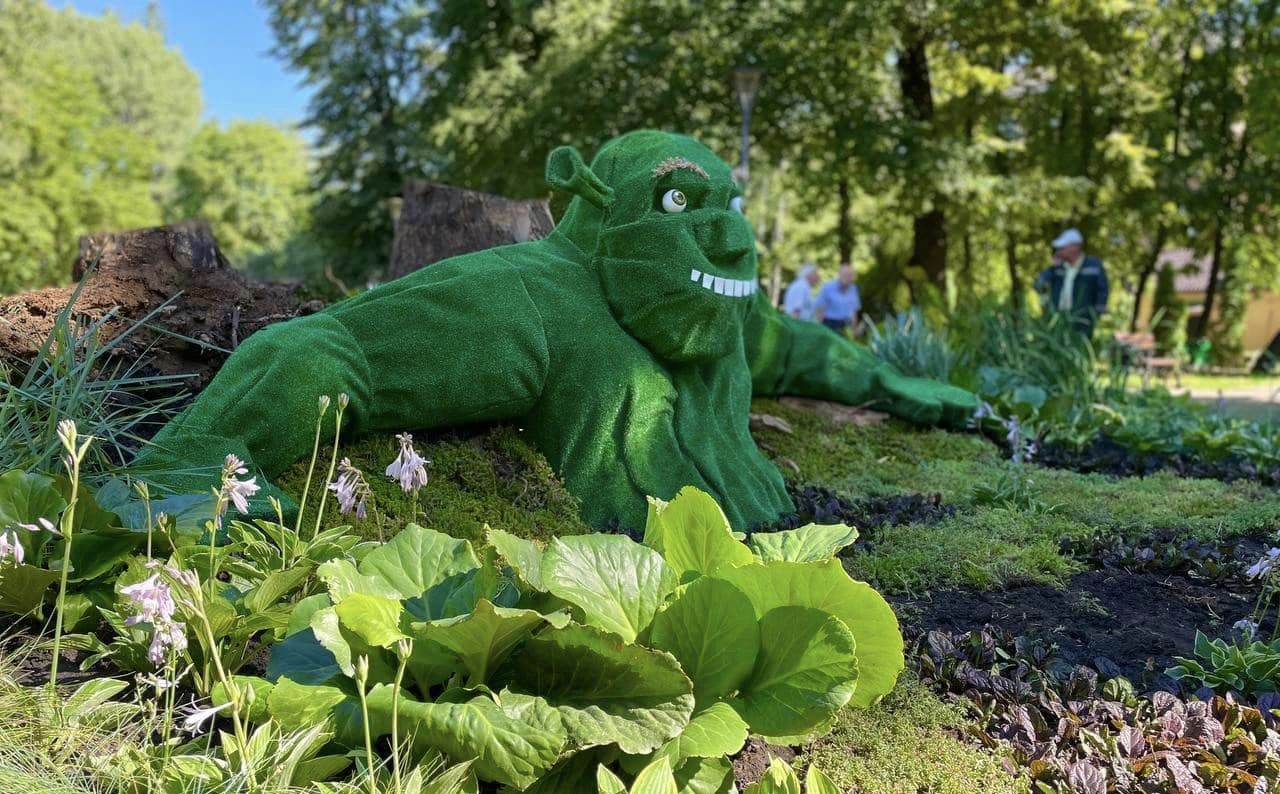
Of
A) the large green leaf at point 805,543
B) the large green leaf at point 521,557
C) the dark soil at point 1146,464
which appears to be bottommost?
the dark soil at point 1146,464

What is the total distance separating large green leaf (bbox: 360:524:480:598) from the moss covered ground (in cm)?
37

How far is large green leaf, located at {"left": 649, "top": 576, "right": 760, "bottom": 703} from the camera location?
172 cm

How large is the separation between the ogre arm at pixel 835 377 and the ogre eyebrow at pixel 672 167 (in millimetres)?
1370

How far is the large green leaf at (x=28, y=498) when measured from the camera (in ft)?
6.48

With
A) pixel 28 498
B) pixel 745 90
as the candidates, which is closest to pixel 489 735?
pixel 28 498

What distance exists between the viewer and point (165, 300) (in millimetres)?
3805

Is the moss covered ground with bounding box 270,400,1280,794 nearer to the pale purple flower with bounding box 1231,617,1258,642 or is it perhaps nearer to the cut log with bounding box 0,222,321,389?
the pale purple flower with bounding box 1231,617,1258,642

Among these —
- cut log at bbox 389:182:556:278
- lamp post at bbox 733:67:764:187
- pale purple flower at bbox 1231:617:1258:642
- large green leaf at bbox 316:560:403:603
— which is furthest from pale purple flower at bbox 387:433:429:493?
lamp post at bbox 733:67:764:187

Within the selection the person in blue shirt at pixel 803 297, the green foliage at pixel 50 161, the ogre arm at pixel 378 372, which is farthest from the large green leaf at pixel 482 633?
the green foliage at pixel 50 161

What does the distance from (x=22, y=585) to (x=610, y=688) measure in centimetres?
121

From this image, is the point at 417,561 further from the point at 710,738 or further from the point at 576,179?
the point at 576,179

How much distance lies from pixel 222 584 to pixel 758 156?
56.7 feet

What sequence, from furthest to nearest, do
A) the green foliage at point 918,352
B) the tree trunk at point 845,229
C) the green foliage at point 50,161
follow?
the green foliage at point 50,161
the tree trunk at point 845,229
the green foliage at point 918,352

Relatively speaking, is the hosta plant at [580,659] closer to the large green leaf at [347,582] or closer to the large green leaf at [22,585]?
the large green leaf at [347,582]
